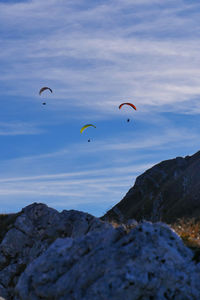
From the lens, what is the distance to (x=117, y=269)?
34.9ft

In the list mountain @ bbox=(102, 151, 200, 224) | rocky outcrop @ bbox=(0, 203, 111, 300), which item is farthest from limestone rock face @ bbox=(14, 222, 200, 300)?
mountain @ bbox=(102, 151, 200, 224)

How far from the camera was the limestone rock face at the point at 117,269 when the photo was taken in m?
10.5

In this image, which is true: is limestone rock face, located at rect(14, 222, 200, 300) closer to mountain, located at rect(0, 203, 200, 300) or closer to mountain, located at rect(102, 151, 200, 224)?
mountain, located at rect(0, 203, 200, 300)

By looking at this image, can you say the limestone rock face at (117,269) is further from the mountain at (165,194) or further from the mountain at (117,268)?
the mountain at (165,194)

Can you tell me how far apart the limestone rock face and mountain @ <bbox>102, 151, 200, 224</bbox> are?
63731 millimetres

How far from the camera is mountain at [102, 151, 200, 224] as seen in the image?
84500 mm

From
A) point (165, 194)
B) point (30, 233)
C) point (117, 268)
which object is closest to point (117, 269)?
point (117, 268)

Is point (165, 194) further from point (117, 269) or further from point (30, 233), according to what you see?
point (117, 269)

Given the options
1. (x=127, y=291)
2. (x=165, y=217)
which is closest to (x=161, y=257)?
(x=127, y=291)

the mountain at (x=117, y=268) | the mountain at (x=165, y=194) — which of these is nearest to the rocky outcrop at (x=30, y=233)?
the mountain at (x=117, y=268)

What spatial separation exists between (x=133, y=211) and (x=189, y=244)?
Answer: 8748 centimetres

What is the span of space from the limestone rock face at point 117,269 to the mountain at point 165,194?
63731 mm

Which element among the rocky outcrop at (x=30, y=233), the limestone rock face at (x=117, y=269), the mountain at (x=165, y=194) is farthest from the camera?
the mountain at (x=165, y=194)

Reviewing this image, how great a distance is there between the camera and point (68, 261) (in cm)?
1204
